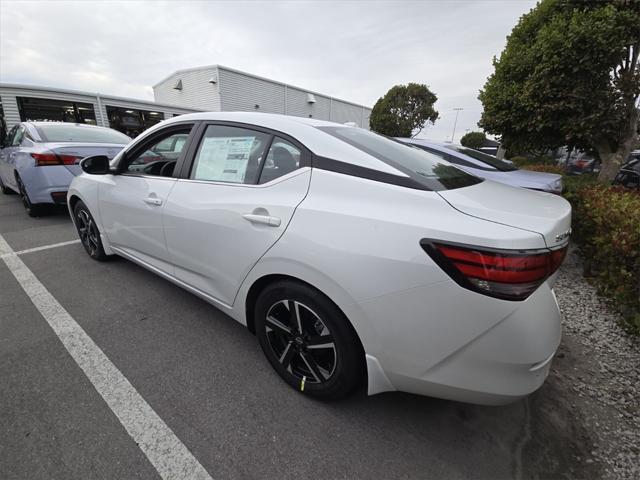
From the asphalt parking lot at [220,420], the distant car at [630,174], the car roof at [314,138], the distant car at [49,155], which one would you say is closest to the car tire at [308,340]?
the asphalt parking lot at [220,420]

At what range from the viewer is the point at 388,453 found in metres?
1.51

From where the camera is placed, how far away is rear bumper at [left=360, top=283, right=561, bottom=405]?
1.16 metres

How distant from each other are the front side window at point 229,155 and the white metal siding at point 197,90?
18.8 m

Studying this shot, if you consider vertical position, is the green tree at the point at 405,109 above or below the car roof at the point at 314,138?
above

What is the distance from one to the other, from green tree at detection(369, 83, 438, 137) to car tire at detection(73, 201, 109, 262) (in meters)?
26.3

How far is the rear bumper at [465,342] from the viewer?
116 centimetres

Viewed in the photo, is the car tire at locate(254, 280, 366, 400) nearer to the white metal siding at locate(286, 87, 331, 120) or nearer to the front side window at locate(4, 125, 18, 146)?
the front side window at locate(4, 125, 18, 146)

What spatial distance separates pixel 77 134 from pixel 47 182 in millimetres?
1025

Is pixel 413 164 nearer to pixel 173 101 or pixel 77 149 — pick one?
pixel 77 149

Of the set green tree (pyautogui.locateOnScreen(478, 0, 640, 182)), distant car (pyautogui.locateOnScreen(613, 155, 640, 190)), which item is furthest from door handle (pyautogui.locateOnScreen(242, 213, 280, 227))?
distant car (pyautogui.locateOnScreen(613, 155, 640, 190))

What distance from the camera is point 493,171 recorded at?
462 cm

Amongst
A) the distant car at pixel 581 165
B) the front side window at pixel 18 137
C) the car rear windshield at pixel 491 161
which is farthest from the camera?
the distant car at pixel 581 165

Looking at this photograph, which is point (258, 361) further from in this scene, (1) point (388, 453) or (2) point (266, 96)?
(2) point (266, 96)

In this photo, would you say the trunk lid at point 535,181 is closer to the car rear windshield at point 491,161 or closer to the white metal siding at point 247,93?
the car rear windshield at point 491,161
